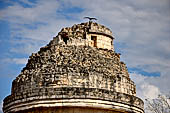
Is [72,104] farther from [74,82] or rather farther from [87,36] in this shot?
[87,36]

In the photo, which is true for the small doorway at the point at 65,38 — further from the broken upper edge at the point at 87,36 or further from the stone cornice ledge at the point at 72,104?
the stone cornice ledge at the point at 72,104

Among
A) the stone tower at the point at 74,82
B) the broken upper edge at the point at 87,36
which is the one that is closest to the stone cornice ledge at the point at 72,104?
the stone tower at the point at 74,82

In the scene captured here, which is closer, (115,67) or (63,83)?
(63,83)

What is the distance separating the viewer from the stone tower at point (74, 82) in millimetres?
14695

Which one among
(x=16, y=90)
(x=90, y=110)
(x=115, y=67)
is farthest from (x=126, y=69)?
(x=16, y=90)

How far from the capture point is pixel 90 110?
14.9 m

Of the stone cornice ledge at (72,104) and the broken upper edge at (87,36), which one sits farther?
the broken upper edge at (87,36)

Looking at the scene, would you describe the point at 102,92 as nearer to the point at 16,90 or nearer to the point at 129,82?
the point at 129,82

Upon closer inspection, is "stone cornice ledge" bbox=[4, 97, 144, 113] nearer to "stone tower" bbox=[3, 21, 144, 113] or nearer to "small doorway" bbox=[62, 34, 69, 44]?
"stone tower" bbox=[3, 21, 144, 113]

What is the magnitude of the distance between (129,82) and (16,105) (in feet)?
18.1

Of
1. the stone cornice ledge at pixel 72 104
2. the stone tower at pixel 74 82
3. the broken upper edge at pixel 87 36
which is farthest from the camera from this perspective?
the broken upper edge at pixel 87 36

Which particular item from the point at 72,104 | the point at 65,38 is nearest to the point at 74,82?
the point at 72,104

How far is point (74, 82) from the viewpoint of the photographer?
49.4 feet

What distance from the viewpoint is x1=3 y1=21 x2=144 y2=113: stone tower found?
48.2ft
